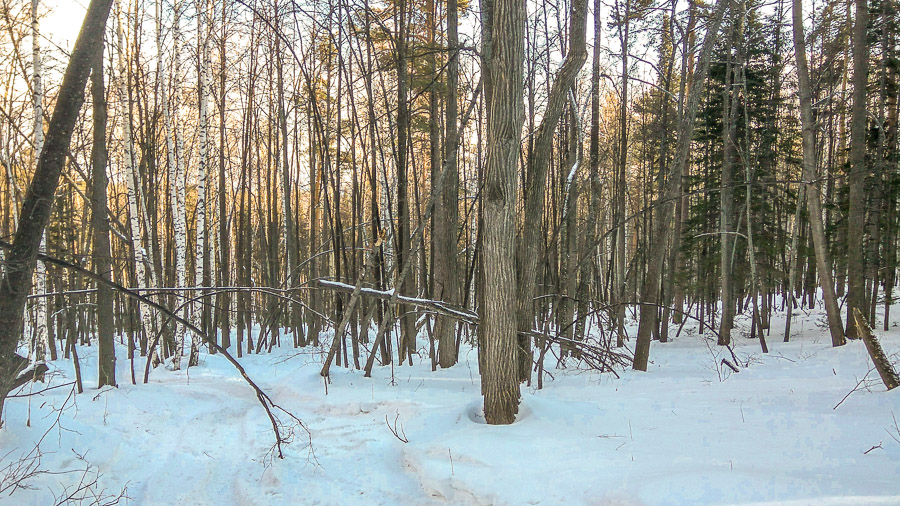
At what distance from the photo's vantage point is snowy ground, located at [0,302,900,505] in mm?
3520

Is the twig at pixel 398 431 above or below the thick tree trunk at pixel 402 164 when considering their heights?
below

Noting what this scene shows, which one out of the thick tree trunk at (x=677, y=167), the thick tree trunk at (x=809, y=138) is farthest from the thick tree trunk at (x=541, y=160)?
the thick tree trunk at (x=809, y=138)

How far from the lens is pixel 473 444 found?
4.55 meters

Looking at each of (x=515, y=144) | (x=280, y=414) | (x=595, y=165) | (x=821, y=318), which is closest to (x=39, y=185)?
(x=515, y=144)

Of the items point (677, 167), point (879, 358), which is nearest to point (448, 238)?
point (677, 167)

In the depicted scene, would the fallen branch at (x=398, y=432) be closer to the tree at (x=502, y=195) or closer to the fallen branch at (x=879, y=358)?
the tree at (x=502, y=195)

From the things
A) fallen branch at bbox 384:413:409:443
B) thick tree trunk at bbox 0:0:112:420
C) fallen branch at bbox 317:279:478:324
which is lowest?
fallen branch at bbox 384:413:409:443

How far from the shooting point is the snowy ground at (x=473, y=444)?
352cm

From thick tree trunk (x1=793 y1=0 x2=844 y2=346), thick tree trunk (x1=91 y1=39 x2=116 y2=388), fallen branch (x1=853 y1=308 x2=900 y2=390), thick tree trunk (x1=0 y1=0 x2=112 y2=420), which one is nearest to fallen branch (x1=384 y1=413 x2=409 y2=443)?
thick tree trunk (x1=0 y1=0 x2=112 y2=420)

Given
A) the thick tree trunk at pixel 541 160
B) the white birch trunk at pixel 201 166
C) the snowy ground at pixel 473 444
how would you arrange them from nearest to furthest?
the snowy ground at pixel 473 444
the thick tree trunk at pixel 541 160
the white birch trunk at pixel 201 166

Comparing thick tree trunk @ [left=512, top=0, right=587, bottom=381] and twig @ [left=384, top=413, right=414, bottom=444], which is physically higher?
thick tree trunk @ [left=512, top=0, right=587, bottom=381]

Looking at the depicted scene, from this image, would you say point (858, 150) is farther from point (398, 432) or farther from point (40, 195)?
point (40, 195)

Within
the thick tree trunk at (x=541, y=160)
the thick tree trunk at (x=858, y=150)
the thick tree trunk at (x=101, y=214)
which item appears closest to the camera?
the thick tree trunk at (x=541, y=160)

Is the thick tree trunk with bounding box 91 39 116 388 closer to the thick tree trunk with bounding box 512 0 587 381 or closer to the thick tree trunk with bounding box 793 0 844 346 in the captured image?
the thick tree trunk with bounding box 512 0 587 381
